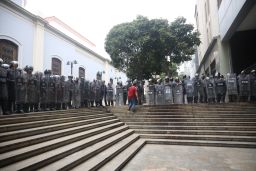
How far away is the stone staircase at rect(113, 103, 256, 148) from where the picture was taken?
325 inches

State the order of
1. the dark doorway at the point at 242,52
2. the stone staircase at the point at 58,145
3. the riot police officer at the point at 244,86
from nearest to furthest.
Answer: the stone staircase at the point at 58,145 < the riot police officer at the point at 244,86 < the dark doorway at the point at 242,52

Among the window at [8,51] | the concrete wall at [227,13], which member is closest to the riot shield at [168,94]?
the concrete wall at [227,13]

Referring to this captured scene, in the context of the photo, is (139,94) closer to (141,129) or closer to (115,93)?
(115,93)

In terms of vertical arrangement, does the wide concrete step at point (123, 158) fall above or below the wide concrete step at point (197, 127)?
below

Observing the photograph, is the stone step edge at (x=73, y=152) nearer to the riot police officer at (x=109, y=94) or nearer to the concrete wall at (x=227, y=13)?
the riot police officer at (x=109, y=94)

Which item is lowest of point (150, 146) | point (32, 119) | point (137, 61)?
point (150, 146)

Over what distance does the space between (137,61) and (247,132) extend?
37.6ft

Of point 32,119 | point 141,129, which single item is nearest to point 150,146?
point 141,129

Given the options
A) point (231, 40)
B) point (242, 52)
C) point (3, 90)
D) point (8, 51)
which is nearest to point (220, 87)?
point (242, 52)

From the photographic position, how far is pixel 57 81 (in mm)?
10125

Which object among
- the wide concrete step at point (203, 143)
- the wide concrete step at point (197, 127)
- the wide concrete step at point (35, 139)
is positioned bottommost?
the wide concrete step at point (203, 143)

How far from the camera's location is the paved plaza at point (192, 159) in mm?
5590

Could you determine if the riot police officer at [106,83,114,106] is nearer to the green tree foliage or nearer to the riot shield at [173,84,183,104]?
the riot shield at [173,84,183,104]

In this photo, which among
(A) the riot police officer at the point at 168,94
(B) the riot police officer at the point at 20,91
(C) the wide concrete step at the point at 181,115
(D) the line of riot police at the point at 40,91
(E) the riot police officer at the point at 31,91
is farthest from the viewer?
(A) the riot police officer at the point at 168,94
